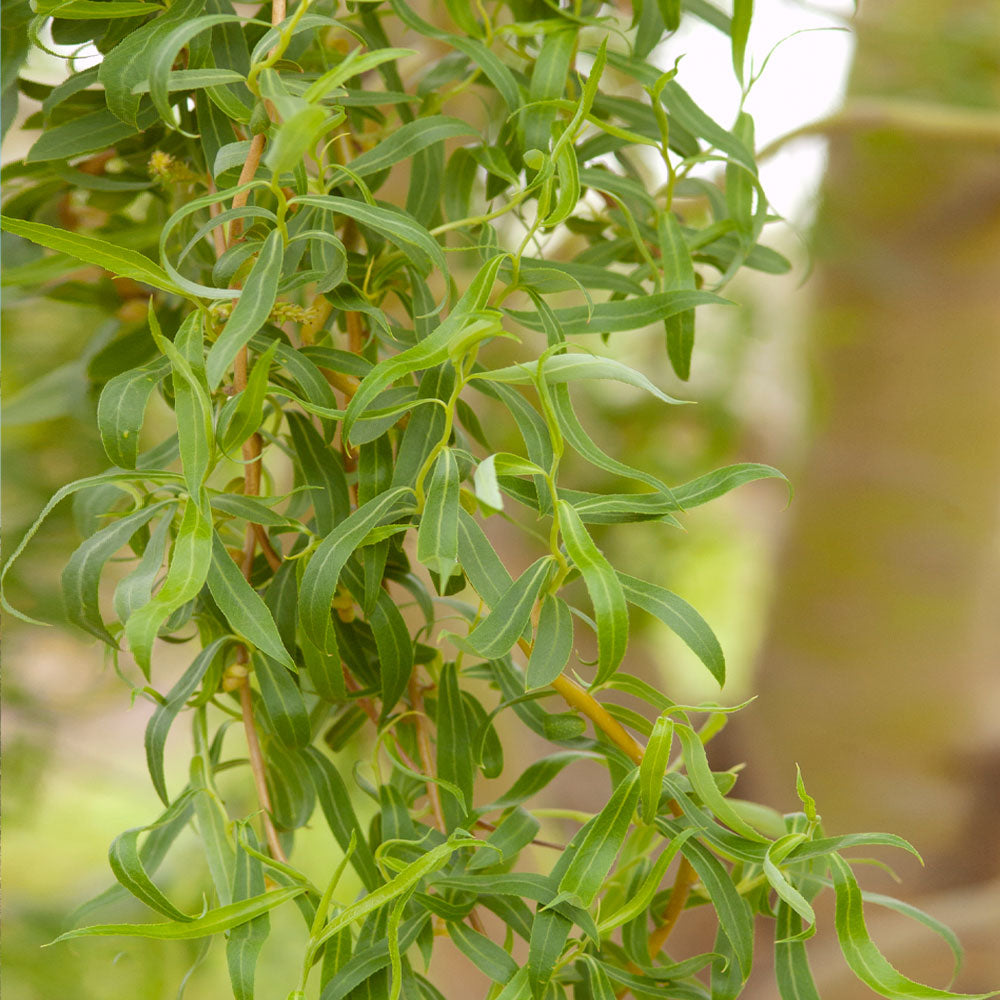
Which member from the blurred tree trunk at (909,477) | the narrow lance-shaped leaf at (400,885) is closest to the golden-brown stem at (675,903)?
the narrow lance-shaped leaf at (400,885)

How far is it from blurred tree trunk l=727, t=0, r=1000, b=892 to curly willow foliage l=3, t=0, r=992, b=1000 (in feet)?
1.92

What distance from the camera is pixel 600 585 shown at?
0.22 metres

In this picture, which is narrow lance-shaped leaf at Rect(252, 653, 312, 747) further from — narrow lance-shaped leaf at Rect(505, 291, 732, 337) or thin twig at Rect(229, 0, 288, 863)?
narrow lance-shaped leaf at Rect(505, 291, 732, 337)

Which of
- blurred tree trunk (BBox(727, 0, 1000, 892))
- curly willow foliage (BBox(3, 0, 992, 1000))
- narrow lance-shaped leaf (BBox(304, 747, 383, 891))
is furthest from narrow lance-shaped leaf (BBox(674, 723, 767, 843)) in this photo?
blurred tree trunk (BBox(727, 0, 1000, 892))

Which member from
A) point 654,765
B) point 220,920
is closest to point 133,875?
point 220,920

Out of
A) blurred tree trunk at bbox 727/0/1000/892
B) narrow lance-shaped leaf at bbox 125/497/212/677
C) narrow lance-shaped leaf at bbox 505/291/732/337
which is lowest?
blurred tree trunk at bbox 727/0/1000/892

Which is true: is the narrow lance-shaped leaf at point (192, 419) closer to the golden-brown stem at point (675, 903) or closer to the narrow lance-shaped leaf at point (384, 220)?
the narrow lance-shaped leaf at point (384, 220)

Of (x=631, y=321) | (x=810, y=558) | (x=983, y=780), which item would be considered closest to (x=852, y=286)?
(x=810, y=558)

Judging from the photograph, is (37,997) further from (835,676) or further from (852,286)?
(852,286)

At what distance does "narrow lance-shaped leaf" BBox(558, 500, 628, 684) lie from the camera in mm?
222

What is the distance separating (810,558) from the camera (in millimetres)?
950

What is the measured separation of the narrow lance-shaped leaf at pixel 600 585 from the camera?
0.22 meters

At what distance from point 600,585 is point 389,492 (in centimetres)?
6

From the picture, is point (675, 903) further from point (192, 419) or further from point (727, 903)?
point (192, 419)
